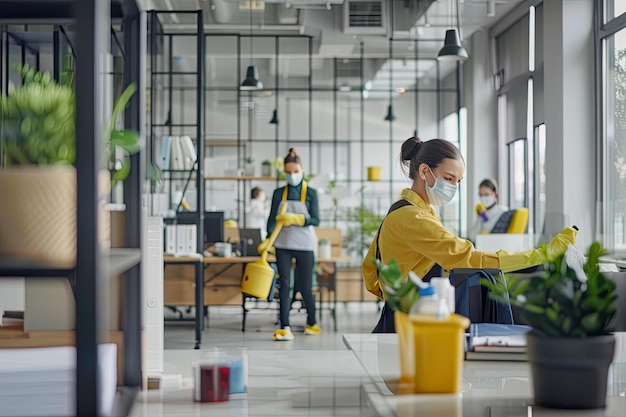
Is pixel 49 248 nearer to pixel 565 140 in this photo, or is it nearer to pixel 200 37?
pixel 200 37

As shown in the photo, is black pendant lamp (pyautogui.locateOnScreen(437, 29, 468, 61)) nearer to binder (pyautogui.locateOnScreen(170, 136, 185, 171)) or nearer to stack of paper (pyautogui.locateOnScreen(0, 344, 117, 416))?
binder (pyautogui.locateOnScreen(170, 136, 185, 171))

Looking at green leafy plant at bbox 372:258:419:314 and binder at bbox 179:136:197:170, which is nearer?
green leafy plant at bbox 372:258:419:314

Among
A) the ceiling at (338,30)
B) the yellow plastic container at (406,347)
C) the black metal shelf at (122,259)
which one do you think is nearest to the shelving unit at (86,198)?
the black metal shelf at (122,259)

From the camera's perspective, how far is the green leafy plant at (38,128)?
1.39 meters

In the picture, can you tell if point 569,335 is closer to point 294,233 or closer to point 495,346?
point 495,346

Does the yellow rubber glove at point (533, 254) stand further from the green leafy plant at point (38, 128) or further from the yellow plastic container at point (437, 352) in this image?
the green leafy plant at point (38, 128)

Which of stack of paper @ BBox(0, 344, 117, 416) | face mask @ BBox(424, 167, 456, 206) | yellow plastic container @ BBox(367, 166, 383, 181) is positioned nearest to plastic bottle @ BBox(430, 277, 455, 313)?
stack of paper @ BBox(0, 344, 117, 416)

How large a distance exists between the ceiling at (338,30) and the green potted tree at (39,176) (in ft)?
26.8

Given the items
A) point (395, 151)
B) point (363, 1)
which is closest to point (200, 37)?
point (363, 1)

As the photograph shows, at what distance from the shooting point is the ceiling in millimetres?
10844

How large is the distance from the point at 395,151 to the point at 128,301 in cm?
1355

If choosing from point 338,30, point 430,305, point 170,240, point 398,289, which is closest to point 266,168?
point 338,30

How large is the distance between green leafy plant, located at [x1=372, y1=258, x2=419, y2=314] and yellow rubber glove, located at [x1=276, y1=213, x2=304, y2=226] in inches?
242

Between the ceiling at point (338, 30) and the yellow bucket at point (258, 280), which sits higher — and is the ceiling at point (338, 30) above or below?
above
